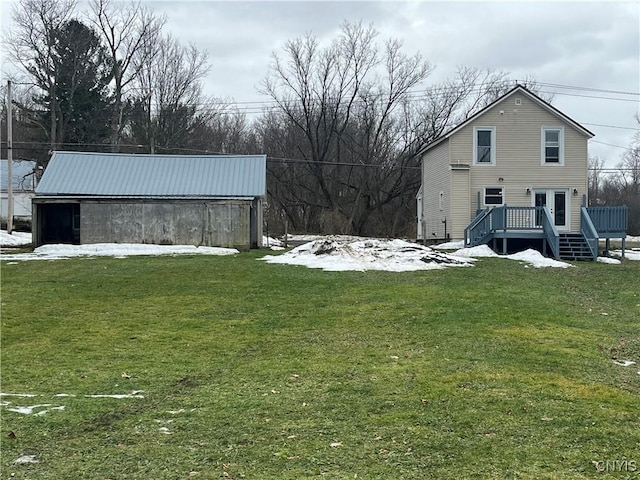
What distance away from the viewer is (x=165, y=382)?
6.43 m

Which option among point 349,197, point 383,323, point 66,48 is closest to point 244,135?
point 349,197

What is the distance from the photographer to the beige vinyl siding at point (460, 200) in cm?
2512

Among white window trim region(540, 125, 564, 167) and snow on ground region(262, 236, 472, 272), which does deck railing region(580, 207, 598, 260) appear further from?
snow on ground region(262, 236, 472, 272)

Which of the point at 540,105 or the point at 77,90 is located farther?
the point at 77,90

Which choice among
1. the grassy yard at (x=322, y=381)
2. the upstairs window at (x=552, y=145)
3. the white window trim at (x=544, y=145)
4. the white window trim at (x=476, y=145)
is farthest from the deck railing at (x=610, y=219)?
the grassy yard at (x=322, y=381)

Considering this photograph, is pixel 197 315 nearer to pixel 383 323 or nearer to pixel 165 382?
pixel 383 323

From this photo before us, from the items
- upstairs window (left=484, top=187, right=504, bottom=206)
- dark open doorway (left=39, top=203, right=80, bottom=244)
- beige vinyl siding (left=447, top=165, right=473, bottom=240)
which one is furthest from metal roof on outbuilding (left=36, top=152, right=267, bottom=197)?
upstairs window (left=484, top=187, right=504, bottom=206)

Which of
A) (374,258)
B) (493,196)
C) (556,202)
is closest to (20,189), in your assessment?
(493,196)

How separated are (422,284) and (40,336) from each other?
8119mm

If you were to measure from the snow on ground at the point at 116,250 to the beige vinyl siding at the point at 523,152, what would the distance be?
36.6 feet

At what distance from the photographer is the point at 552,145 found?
82.3 ft

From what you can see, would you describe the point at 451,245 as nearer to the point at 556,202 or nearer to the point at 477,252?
the point at 477,252
